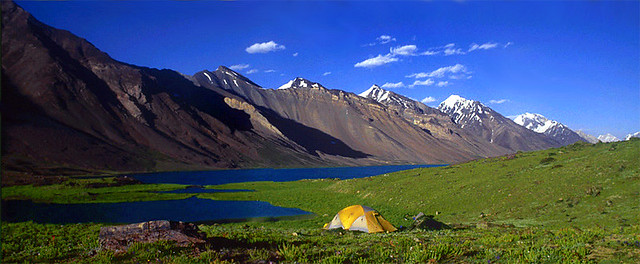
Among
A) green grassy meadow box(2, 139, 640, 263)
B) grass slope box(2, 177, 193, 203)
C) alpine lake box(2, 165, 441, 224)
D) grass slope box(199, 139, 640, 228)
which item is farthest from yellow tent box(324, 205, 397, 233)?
grass slope box(2, 177, 193, 203)

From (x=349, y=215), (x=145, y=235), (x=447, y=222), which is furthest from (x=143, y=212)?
(x=145, y=235)

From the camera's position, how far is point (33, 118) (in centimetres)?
19912

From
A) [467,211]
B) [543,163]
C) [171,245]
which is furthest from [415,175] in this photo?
[171,245]

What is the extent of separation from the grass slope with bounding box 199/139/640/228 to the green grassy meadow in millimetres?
131

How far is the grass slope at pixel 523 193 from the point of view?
3388cm

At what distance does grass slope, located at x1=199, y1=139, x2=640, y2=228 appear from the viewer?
33.9m

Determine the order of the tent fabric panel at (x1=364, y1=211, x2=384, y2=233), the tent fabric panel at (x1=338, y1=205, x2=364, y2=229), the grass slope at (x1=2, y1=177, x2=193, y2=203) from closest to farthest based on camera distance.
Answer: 1. the tent fabric panel at (x1=364, y1=211, x2=384, y2=233)
2. the tent fabric panel at (x1=338, y1=205, x2=364, y2=229)
3. the grass slope at (x1=2, y1=177, x2=193, y2=203)

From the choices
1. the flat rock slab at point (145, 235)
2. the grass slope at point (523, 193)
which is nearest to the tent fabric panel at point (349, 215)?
the grass slope at point (523, 193)

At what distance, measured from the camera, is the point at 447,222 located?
38938mm

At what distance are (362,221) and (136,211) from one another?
42107 millimetres

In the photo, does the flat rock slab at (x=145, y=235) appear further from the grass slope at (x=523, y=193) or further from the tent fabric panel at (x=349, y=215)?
the grass slope at (x=523, y=193)

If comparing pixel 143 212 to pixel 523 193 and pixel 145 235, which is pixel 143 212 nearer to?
pixel 145 235

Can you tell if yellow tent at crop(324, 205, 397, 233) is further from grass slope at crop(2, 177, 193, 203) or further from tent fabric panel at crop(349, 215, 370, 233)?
grass slope at crop(2, 177, 193, 203)

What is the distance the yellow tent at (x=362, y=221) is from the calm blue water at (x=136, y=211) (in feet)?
66.1
